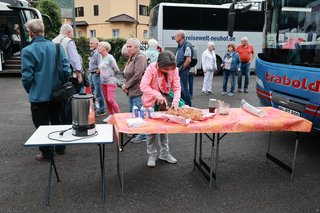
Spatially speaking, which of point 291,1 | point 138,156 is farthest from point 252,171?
point 291,1

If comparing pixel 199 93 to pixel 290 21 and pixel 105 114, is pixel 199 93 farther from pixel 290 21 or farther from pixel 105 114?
pixel 290 21

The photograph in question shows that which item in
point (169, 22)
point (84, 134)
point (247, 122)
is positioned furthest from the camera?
point (169, 22)

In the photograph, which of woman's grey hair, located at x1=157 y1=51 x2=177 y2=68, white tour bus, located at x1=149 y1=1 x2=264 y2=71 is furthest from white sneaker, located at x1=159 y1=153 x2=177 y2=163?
white tour bus, located at x1=149 y1=1 x2=264 y2=71

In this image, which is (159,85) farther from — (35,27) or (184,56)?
(184,56)

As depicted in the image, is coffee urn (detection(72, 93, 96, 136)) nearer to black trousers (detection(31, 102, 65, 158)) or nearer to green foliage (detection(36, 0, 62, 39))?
black trousers (detection(31, 102, 65, 158))

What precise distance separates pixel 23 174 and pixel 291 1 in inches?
190

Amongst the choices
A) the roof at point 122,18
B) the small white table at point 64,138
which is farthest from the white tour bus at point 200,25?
the roof at point 122,18

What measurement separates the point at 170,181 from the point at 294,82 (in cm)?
232

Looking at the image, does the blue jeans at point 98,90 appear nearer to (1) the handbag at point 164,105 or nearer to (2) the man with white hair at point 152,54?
(2) the man with white hair at point 152,54

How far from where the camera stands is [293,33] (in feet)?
16.0

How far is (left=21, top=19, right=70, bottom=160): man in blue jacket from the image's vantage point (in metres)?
3.90

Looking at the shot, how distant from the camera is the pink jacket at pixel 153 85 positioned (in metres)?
3.92

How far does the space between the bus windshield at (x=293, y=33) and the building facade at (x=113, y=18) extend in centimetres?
3517

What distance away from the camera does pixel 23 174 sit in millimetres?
4051
